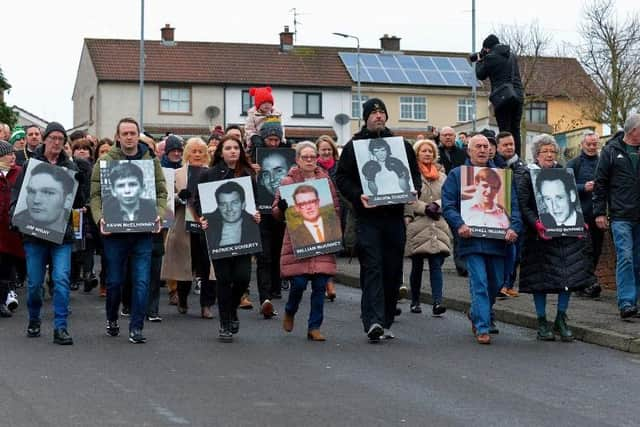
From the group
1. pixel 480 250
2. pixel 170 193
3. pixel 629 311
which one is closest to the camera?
pixel 480 250

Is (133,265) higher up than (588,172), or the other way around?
(588,172)

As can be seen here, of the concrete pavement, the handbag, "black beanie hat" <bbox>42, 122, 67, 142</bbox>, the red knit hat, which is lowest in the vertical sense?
the concrete pavement

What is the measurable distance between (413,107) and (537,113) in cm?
740

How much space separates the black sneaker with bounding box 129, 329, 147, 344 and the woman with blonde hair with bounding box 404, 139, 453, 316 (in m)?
3.51

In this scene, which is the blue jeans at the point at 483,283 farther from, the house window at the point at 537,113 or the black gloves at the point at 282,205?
the house window at the point at 537,113

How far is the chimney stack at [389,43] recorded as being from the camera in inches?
3262

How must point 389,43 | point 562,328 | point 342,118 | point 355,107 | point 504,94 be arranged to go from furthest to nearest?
1. point 389,43
2. point 355,107
3. point 342,118
4. point 504,94
5. point 562,328

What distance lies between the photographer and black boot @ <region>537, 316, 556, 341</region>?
1289 cm

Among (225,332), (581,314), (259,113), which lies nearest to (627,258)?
(581,314)

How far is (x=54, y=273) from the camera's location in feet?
40.4

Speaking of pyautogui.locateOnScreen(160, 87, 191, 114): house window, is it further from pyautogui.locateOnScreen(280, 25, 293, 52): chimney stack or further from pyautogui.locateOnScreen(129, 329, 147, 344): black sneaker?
pyautogui.locateOnScreen(129, 329, 147, 344): black sneaker

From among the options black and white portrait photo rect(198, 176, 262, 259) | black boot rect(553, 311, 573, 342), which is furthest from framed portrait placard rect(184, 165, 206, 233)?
black boot rect(553, 311, 573, 342)

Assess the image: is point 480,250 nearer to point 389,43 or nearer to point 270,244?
point 270,244

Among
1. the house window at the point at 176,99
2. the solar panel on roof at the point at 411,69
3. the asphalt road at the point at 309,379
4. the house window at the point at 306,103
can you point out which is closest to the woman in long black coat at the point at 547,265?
the asphalt road at the point at 309,379
